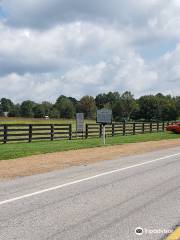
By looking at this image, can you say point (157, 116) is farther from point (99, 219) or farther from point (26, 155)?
point (99, 219)

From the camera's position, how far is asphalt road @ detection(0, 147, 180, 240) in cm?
730

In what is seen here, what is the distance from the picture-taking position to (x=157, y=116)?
503 ft

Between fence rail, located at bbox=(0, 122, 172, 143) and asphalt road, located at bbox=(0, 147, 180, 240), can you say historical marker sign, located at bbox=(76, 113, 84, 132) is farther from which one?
asphalt road, located at bbox=(0, 147, 180, 240)

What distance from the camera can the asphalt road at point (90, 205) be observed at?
7.30 metres

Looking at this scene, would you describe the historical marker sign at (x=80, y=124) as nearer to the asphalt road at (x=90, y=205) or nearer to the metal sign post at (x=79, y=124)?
the metal sign post at (x=79, y=124)

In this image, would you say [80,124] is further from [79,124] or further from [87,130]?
[87,130]

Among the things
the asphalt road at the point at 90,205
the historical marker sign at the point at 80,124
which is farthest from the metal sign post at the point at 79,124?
the asphalt road at the point at 90,205

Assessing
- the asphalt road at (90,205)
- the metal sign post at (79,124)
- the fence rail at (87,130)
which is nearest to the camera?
the asphalt road at (90,205)

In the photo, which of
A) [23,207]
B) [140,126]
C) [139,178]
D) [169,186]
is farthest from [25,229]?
[140,126]

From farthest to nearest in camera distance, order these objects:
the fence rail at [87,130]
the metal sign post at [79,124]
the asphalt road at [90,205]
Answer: the metal sign post at [79,124], the fence rail at [87,130], the asphalt road at [90,205]

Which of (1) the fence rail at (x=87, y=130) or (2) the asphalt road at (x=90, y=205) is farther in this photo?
(1) the fence rail at (x=87, y=130)

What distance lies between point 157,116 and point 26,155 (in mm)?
133362

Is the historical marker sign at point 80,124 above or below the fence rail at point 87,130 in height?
above

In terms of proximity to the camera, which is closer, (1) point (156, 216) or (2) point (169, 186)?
(1) point (156, 216)
